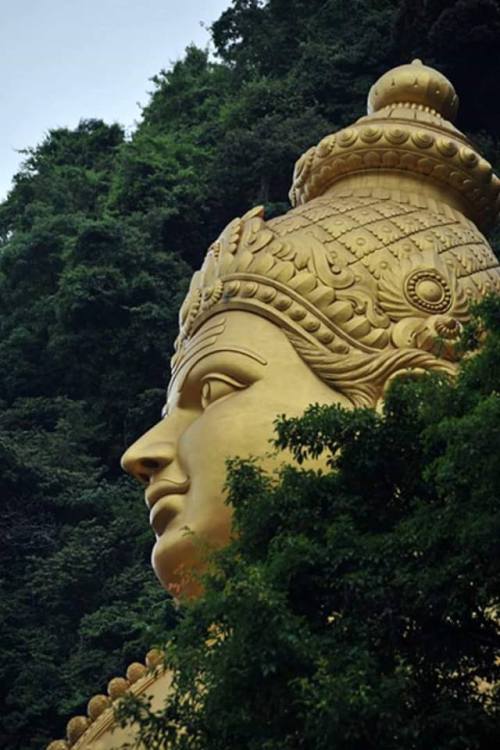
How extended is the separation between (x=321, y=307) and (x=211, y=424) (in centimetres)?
56

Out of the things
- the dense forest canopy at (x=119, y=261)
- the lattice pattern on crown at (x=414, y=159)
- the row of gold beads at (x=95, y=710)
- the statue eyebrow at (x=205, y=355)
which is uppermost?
the dense forest canopy at (x=119, y=261)

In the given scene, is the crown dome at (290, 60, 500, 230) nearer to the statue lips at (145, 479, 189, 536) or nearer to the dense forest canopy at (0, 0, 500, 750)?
the statue lips at (145, 479, 189, 536)

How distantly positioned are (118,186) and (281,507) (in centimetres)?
1819

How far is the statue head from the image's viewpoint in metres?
5.43

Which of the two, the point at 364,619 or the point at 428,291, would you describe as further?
the point at 428,291

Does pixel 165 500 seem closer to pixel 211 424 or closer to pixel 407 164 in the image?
pixel 211 424

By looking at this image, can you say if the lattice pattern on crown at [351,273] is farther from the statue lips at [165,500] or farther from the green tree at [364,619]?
the green tree at [364,619]

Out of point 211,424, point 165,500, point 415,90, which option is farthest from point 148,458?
point 415,90

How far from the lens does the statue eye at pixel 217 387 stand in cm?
555

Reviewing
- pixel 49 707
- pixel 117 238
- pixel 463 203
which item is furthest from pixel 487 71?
pixel 463 203

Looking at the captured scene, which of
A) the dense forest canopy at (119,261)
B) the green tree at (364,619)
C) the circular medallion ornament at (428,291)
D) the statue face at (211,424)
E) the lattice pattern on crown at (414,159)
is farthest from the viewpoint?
the dense forest canopy at (119,261)

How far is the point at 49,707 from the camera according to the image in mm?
12391

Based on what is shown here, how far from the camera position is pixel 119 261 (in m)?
19.3

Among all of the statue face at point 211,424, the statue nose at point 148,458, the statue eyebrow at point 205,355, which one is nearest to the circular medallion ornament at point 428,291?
the statue face at point 211,424
